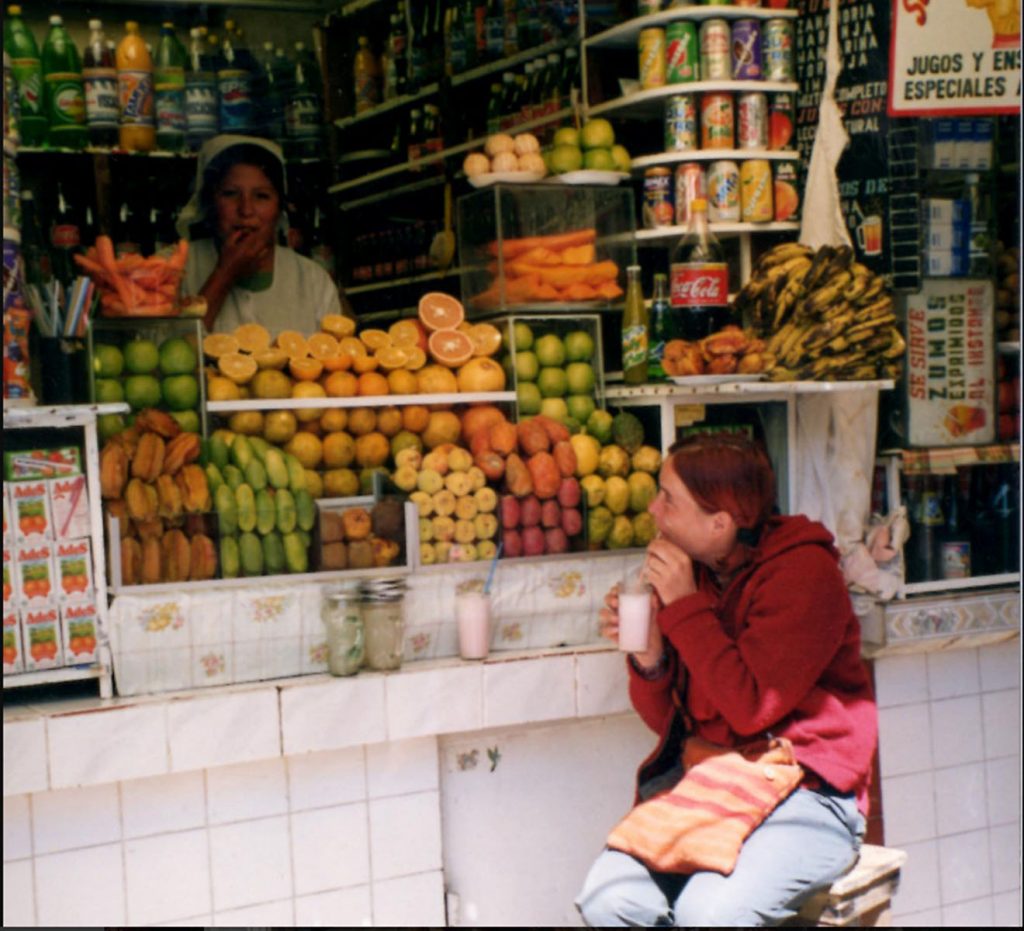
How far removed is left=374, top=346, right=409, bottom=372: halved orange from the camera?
432cm

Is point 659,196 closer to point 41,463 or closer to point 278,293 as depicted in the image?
Result: point 278,293

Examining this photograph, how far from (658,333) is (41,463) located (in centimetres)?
182

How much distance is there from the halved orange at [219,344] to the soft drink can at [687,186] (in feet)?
4.61

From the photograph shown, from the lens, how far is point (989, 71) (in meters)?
4.44

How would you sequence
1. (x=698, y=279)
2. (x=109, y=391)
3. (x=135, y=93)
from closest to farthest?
(x=109, y=391) → (x=698, y=279) → (x=135, y=93)

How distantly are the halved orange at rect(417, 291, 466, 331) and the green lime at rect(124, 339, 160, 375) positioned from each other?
0.81 m

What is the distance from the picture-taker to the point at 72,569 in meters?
3.84

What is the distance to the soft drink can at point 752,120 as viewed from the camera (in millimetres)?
4648

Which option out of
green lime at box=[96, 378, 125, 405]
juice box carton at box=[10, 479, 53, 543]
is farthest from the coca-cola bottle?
juice box carton at box=[10, 479, 53, 543]

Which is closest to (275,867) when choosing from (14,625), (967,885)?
(14,625)

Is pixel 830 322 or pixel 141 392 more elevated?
pixel 830 322

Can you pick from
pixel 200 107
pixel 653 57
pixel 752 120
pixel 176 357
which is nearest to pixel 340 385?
pixel 176 357

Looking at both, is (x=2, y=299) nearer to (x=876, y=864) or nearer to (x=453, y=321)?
(x=453, y=321)

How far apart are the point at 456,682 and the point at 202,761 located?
0.70 meters
